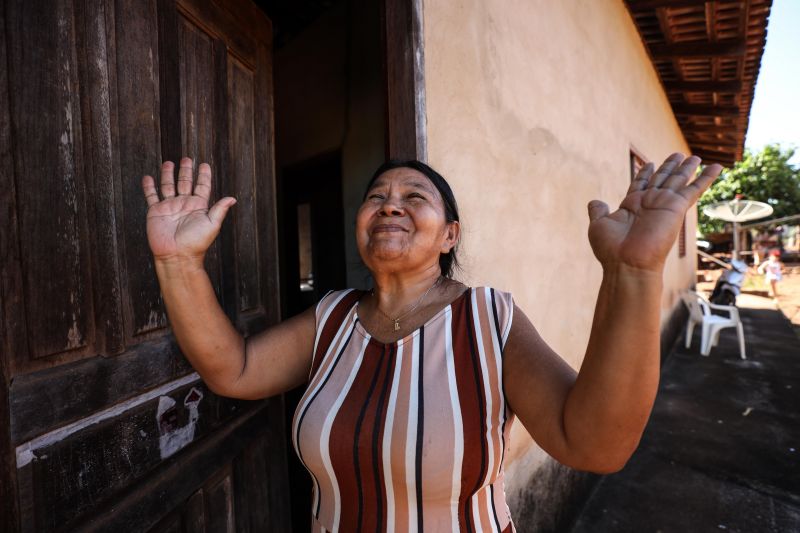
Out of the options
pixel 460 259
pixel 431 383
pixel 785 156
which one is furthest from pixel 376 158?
pixel 785 156

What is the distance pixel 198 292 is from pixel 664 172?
1158 mm

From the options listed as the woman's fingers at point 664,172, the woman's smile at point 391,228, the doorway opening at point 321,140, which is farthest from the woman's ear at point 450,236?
the doorway opening at point 321,140

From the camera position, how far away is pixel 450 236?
1.52 meters

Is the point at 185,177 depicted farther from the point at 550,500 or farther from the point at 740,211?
the point at 740,211

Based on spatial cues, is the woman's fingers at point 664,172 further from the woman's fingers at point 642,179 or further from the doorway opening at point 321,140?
the doorway opening at point 321,140

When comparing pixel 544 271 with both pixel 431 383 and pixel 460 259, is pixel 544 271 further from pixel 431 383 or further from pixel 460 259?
pixel 431 383

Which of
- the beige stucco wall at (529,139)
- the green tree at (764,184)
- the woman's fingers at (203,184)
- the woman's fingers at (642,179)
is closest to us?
the woman's fingers at (642,179)

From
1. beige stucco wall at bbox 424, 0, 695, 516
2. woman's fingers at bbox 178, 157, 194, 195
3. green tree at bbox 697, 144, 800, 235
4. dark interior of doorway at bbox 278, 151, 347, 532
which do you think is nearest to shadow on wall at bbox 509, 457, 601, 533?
beige stucco wall at bbox 424, 0, 695, 516

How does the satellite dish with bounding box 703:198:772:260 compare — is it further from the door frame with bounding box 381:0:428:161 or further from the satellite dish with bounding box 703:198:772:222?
the door frame with bounding box 381:0:428:161

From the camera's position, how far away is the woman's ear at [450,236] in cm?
148

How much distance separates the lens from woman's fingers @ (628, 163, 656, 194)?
36.9 inches

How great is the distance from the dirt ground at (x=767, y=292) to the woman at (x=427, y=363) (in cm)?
1068

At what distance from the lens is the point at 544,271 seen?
2873mm

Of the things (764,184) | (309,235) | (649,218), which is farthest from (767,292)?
(649,218)
